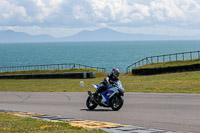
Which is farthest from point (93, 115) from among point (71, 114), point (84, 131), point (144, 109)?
point (84, 131)

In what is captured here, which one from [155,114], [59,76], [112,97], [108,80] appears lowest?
[155,114]

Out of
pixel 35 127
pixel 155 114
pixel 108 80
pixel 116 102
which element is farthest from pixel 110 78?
pixel 35 127

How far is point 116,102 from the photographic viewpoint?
13.2m

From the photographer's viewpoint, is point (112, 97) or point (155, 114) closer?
point (155, 114)

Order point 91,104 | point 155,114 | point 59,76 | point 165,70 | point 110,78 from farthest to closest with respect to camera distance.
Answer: point 59,76, point 165,70, point 91,104, point 110,78, point 155,114

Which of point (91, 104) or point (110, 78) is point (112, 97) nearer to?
point (110, 78)

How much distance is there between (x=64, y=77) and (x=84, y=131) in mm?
35938

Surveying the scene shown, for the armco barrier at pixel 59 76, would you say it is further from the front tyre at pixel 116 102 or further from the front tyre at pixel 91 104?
the front tyre at pixel 116 102

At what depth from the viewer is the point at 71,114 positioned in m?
13.1

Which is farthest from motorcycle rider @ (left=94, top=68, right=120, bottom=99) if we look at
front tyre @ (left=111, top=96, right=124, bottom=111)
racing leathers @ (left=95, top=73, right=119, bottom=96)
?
front tyre @ (left=111, top=96, right=124, bottom=111)

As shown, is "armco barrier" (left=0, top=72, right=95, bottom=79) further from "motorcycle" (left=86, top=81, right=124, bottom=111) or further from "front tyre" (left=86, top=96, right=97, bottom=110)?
"motorcycle" (left=86, top=81, right=124, bottom=111)

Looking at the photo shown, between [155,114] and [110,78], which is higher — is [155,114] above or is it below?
below

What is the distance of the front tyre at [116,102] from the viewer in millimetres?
13047

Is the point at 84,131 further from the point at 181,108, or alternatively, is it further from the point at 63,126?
the point at 181,108
